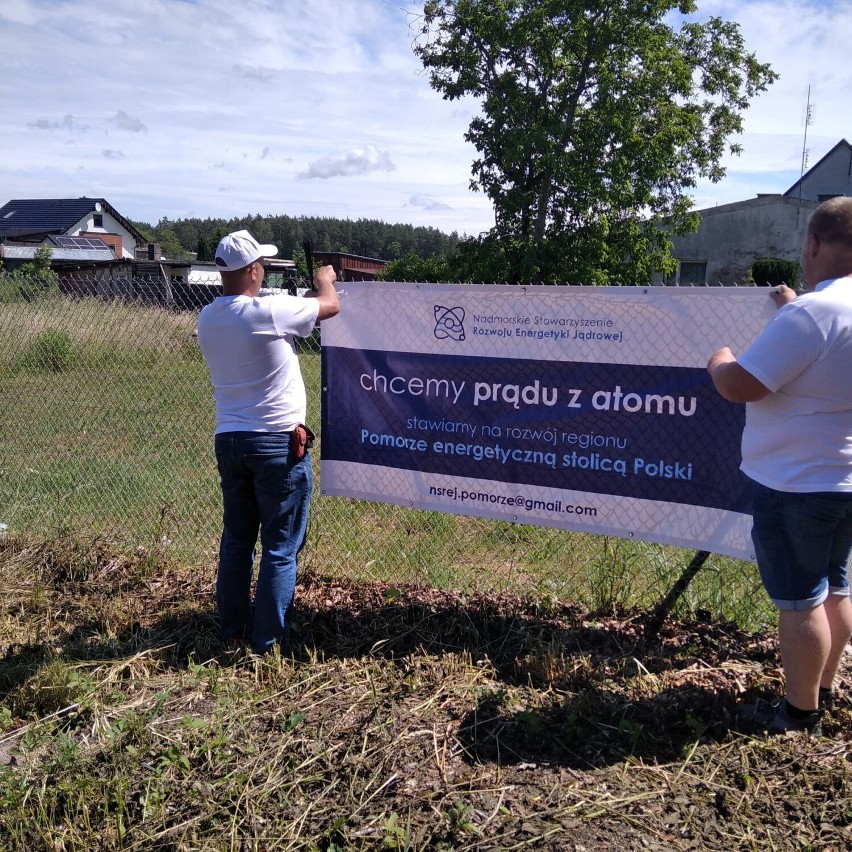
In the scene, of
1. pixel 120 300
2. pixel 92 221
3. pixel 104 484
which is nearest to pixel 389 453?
pixel 120 300

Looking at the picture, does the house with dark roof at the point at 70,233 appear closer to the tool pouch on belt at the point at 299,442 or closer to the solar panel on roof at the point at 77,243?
the solar panel on roof at the point at 77,243

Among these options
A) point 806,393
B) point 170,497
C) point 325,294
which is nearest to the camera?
point 806,393

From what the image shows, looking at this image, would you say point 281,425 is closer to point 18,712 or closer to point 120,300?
point 18,712

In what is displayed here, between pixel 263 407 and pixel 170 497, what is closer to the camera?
pixel 263 407

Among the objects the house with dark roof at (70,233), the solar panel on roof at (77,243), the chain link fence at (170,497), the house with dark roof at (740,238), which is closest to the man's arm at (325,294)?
the chain link fence at (170,497)

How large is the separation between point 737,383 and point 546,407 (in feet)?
3.90

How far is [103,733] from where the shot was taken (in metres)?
3.19

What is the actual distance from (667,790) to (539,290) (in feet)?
7.15

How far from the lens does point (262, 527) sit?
12.4 ft

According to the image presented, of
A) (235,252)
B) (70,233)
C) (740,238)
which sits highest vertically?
(70,233)

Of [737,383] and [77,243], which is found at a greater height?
[77,243]

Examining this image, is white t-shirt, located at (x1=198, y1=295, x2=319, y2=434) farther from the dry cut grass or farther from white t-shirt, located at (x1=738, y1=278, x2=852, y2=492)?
white t-shirt, located at (x1=738, y1=278, x2=852, y2=492)

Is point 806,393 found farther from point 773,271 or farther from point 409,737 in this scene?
point 773,271

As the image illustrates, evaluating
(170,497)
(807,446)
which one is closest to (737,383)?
(807,446)
